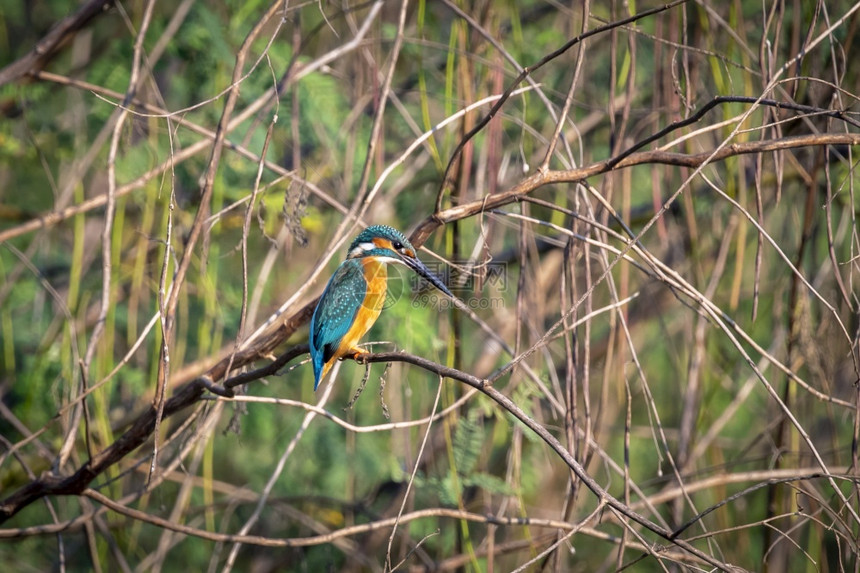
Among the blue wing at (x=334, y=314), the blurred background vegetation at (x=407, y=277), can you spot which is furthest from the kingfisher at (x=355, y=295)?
the blurred background vegetation at (x=407, y=277)

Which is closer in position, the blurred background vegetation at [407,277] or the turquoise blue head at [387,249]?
the turquoise blue head at [387,249]

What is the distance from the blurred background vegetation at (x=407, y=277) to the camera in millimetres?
2549

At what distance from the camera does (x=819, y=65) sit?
2.97 meters

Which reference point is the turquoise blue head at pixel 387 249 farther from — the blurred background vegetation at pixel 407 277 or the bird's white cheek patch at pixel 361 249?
the blurred background vegetation at pixel 407 277

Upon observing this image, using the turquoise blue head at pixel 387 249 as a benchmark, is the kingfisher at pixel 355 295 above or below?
below

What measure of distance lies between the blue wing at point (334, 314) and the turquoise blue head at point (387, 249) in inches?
4.9

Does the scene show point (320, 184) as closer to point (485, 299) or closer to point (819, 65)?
point (485, 299)

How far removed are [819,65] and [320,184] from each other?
2379 mm

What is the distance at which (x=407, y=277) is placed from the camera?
3156 mm

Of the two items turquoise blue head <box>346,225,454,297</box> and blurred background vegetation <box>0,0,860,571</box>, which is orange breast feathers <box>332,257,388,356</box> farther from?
blurred background vegetation <box>0,0,860,571</box>

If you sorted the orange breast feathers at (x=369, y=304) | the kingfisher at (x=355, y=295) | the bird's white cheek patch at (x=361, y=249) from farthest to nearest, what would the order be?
the bird's white cheek patch at (x=361, y=249) < the orange breast feathers at (x=369, y=304) < the kingfisher at (x=355, y=295)

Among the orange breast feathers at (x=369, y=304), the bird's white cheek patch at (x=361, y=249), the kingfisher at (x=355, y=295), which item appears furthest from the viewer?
the bird's white cheek patch at (x=361, y=249)

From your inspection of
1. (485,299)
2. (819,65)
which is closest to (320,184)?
(485,299)

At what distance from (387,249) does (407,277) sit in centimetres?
53
